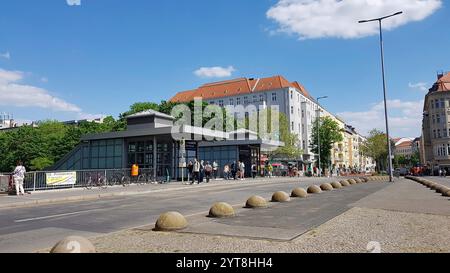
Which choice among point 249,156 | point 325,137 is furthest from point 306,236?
point 325,137

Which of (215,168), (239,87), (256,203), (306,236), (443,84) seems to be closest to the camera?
(306,236)

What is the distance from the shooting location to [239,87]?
98938mm

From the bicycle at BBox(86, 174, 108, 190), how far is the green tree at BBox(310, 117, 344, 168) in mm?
50629

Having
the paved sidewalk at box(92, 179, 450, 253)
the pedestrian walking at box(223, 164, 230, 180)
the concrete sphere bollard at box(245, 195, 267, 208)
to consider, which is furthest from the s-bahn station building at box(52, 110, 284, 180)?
the paved sidewalk at box(92, 179, 450, 253)

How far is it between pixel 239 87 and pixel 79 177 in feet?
252

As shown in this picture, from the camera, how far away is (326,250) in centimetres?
607

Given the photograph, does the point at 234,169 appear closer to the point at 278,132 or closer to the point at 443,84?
the point at 278,132

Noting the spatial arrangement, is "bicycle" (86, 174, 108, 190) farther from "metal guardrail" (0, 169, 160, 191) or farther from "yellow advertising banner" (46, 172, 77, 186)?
"yellow advertising banner" (46, 172, 77, 186)

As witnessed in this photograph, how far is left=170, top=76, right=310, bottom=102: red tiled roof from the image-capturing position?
9298cm

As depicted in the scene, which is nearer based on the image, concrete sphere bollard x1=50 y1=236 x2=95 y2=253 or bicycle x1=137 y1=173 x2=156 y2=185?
concrete sphere bollard x1=50 y1=236 x2=95 y2=253

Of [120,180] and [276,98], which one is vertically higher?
[276,98]

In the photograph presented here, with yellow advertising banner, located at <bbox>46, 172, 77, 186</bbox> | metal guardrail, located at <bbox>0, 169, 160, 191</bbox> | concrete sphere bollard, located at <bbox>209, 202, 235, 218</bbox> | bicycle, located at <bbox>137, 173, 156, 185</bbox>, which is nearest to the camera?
concrete sphere bollard, located at <bbox>209, 202, 235, 218</bbox>

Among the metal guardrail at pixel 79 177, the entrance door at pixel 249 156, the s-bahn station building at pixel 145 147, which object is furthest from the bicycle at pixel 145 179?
the entrance door at pixel 249 156
